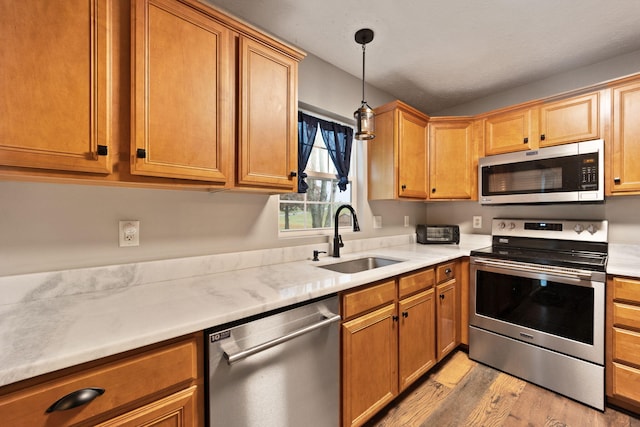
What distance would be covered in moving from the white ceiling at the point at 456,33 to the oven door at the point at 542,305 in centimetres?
155

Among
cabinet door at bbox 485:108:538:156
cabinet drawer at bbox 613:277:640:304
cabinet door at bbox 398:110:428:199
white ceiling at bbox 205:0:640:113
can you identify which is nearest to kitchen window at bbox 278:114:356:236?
cabinet door at bbox 398:110:428:199

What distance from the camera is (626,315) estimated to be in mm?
1587

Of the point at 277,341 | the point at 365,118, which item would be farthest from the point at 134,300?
the point at 365,118

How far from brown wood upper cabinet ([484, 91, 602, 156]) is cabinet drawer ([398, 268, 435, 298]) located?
4.43 feet

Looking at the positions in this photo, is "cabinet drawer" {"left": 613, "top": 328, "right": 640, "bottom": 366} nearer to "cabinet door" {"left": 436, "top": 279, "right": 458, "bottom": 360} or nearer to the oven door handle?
the oven door handle

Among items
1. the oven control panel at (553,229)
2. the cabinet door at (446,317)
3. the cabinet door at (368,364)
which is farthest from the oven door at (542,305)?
the cabinet door at (368,364)

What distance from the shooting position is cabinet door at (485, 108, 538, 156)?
2.23 m

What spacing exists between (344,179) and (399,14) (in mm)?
1164

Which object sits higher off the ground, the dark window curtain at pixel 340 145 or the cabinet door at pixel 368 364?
the dark window curtain at pixel 340 145

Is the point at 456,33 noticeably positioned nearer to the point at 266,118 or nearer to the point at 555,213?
the point at 266,118

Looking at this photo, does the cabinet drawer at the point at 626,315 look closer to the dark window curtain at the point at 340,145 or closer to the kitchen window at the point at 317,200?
the kitchen window at the point at 317,200

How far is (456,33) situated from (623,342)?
6.99 feet

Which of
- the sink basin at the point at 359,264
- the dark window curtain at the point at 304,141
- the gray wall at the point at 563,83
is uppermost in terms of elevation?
the gray wall at the point at 563,83

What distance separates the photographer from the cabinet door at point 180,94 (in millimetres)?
1050
